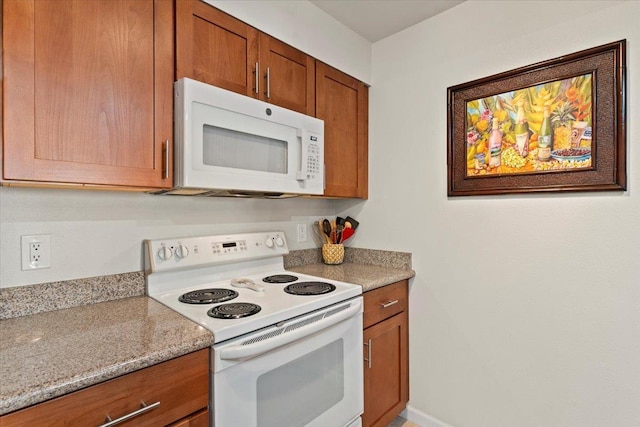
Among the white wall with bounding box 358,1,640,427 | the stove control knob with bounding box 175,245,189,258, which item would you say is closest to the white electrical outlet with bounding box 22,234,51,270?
the stove control knob with bounding box 175,245,189,258

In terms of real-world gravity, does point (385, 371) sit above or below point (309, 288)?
below

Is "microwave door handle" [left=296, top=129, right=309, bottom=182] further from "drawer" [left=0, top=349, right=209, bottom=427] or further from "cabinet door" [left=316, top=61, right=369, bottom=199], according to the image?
"drawer" [left=0, top=349, right=209, bottom=427]

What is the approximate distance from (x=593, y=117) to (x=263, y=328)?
1.58 metres

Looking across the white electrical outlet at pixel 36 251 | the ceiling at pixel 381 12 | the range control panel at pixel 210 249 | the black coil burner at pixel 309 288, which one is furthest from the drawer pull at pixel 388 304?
the ceiling at pixel 381 12

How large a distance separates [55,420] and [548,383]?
183cm

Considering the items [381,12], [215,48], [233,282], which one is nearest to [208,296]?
[233,282]

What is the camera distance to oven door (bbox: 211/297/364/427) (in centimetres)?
102

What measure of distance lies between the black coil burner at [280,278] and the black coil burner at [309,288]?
111 millimetres

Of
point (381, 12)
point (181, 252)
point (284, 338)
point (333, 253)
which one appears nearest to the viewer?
point (284, 338)

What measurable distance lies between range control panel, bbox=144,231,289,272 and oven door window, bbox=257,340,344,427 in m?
0.63

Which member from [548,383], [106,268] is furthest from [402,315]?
[106,268]

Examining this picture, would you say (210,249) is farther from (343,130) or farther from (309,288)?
(343,130)

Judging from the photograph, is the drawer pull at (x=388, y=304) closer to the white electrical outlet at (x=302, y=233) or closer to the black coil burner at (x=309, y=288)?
the black coil burner at (x=309, y=288)

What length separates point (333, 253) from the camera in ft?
6.98
